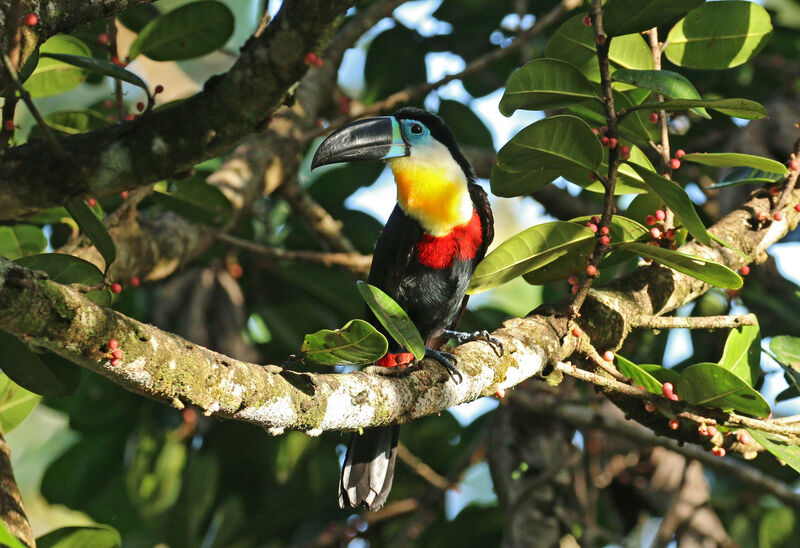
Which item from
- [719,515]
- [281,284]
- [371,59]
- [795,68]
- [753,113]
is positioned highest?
[753,113]

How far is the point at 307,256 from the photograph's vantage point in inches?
156

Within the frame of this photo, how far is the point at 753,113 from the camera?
204 cm

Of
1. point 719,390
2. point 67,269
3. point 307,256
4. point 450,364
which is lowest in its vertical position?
point 307,256

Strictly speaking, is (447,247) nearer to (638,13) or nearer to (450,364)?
(450,364)

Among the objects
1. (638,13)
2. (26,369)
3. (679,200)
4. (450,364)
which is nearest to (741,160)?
(679,200)

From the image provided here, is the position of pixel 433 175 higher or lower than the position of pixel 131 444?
higher

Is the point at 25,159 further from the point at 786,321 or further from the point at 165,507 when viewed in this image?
the point at 786,321

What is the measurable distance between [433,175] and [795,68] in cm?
227

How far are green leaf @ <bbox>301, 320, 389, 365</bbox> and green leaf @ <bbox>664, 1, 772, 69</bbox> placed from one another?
137 cm

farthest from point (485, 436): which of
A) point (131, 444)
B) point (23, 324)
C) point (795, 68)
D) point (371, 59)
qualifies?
point (23, 324)

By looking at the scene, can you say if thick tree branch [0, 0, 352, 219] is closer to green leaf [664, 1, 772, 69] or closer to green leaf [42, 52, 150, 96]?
green leaf [42, 52, 150, 96]

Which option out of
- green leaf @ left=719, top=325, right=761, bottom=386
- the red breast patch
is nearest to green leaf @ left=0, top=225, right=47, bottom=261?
the red breast patch

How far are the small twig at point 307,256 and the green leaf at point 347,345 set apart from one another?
2004 mm

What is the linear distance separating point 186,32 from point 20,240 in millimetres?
925
